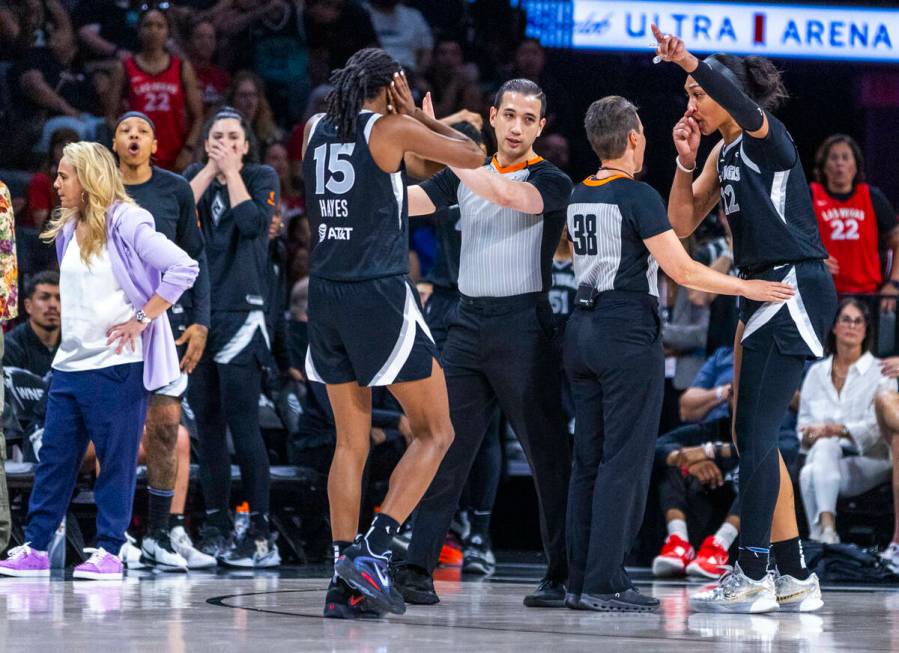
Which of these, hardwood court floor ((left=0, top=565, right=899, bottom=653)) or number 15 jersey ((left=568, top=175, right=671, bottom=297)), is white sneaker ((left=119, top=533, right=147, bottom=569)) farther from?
number 15 jersey ((left=568, top=175, right=671, bottom=297))

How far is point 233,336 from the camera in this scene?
661 cm

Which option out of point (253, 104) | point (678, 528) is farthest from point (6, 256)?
point (253, 104)

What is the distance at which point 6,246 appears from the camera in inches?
220

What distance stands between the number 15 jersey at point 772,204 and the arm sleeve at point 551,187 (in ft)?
1.92

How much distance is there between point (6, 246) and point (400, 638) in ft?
8.92

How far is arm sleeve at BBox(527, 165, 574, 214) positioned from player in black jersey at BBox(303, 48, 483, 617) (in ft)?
1.59

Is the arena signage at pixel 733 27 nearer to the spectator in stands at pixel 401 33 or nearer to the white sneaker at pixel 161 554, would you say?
the spectator in stands at pixel 401 33

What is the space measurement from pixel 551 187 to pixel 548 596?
4.72 feet

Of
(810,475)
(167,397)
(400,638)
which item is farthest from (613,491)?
(810,475)

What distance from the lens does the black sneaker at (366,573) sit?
4.22 m

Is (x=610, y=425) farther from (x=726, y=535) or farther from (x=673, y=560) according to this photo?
(x=726, y=535)

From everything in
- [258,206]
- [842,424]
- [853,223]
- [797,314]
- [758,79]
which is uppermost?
[758,79]

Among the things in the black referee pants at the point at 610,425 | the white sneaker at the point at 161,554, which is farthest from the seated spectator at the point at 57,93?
the black referee pants at the point at 610,425

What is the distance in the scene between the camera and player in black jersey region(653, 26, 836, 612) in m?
4.65
